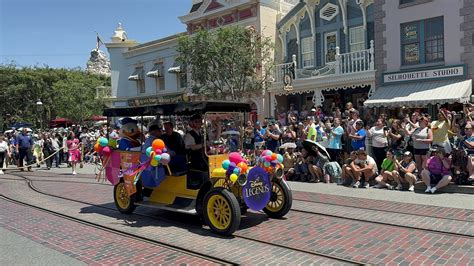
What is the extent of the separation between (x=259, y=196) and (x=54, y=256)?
3021 millimetres

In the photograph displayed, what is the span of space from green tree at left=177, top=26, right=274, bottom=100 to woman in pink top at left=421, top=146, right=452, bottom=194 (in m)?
12.5

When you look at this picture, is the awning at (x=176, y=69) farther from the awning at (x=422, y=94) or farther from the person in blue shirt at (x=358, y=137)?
the person in blue shirt at (x=358, y=137)

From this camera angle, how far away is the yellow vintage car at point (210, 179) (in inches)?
261

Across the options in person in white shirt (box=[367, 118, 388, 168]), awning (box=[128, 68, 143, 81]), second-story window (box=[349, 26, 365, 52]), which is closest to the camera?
person in white shirt (box=[367, 118, 388, 168])

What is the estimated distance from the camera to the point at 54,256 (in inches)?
223

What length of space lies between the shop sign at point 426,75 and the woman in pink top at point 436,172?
25.1ft

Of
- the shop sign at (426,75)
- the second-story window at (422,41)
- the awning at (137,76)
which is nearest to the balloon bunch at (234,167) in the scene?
the shop sign at (426,75)

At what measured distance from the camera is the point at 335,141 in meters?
12.2

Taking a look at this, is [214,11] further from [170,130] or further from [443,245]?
[443,245]

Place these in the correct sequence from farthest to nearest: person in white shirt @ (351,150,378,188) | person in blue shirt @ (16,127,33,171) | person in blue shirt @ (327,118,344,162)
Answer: person in blue shirt @ (16,127,33,171) → person in blue shirt @ (327,118,344,162) → person in white shirt @ (351,150,378,188)

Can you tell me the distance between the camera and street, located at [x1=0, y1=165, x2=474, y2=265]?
545cm

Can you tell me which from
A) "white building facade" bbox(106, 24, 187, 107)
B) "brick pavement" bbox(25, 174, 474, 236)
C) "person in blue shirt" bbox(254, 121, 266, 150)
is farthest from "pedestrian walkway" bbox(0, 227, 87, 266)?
"white building facade" bbox(106, 24, 187, 107)

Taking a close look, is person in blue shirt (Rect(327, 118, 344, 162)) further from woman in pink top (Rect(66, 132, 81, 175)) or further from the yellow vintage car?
woman in pink top (Rect(66, 132, 81, 175))

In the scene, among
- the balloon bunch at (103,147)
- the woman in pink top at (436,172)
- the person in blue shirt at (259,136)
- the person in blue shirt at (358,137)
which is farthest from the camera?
the person in blue shirt at (259,136)
